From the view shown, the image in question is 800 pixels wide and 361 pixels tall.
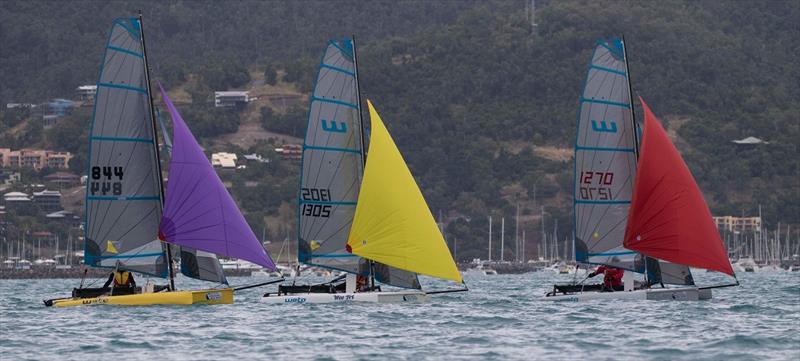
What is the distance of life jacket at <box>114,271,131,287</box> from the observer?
164 ft

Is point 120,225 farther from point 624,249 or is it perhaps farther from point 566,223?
point 566,223

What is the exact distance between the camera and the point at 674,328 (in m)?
41.7

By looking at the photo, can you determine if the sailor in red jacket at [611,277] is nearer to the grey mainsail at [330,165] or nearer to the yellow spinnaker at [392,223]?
the yellow spinnaker at [392,223]

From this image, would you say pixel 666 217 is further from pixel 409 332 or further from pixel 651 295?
pixel 409 332

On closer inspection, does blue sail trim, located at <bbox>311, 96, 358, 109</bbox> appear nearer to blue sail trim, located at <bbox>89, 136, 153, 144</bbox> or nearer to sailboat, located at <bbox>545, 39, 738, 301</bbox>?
blue sail trim, located at <bbox>89, 136, 153, 144</bbox>

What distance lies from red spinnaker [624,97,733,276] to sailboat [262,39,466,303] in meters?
5.52

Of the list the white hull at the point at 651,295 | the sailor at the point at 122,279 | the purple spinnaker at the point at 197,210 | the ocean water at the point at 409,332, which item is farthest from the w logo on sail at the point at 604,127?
the sailor at the point at 122,279

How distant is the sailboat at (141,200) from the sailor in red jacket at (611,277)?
33.7ft

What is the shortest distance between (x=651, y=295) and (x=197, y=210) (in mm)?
13092

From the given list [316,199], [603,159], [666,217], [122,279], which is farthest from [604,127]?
[122,279]

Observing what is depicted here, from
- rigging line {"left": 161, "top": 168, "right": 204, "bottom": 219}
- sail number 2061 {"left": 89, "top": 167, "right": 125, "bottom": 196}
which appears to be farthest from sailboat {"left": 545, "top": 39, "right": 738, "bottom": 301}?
sail number 2061 {"left": 89, "top": 167, "right": 125, "bottom": 196}

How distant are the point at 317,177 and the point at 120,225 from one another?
6.13 m

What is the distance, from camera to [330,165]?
5259cm

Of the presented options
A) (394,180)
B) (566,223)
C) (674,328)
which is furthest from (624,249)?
(566,223)
